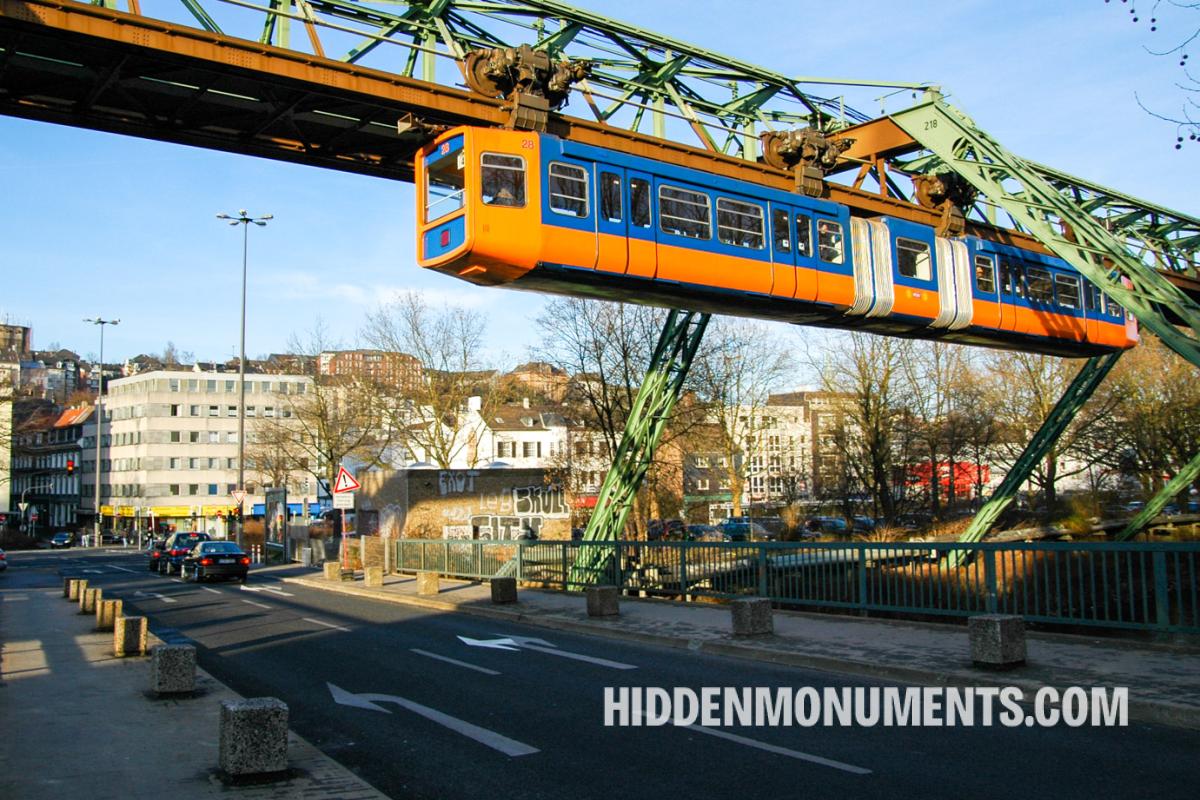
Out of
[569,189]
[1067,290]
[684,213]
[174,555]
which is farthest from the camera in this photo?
[174,555]

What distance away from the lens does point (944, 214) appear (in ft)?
75.1

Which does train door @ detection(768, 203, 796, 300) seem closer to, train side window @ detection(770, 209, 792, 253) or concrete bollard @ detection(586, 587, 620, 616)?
train side window @ detection(770, 209, 792, 253)

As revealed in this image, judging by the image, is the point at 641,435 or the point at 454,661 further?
the point at 641,435

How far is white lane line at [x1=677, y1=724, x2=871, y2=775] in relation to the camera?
293 inches

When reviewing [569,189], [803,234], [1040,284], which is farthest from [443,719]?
[1040,284]

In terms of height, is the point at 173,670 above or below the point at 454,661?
above

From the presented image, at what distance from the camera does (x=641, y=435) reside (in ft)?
72.4

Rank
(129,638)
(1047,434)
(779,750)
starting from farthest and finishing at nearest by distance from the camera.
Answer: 1. (1047,434)
2. (129,638)
3. (779,750)

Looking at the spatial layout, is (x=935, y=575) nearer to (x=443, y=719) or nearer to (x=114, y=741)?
(x=443, y=719)

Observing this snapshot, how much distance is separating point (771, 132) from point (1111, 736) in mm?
15771

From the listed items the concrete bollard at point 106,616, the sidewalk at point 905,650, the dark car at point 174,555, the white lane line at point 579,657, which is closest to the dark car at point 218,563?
the dark car at point 174,555

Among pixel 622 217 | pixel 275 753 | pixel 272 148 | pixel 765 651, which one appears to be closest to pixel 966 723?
pixel 765 651

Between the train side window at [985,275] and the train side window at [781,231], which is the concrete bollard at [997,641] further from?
the train side window at [985,275]

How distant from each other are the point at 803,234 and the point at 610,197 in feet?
15.5
